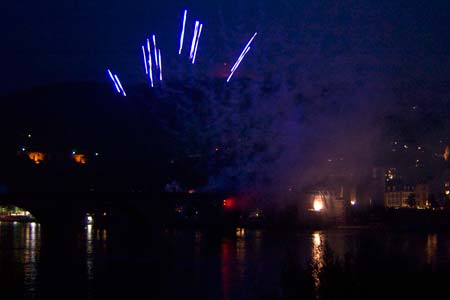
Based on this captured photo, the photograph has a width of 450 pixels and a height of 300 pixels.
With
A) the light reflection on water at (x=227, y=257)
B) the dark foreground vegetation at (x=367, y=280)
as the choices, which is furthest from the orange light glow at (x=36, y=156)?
the dark foreground vegetation at (x=367, y=280)

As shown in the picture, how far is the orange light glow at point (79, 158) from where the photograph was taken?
3487 inches

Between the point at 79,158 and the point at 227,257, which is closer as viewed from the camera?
the point at 227,257

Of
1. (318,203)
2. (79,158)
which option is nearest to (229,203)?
(318,203)

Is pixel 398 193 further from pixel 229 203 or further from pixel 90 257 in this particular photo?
pixel 90 257

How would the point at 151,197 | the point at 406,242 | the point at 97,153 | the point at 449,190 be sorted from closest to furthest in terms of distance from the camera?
the point at 406,242 → the point at 151,197 → the point at 449,190 → the point at 97,153

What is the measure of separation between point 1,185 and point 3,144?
2795 centimetres

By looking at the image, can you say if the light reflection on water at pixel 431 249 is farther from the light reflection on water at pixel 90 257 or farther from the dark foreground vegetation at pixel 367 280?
the light reflection on water at pixel 90 257

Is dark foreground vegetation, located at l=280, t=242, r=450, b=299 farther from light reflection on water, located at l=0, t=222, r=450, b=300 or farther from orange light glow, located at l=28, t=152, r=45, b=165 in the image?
orange light glow, located at l=28, t=152, r=45, b=165

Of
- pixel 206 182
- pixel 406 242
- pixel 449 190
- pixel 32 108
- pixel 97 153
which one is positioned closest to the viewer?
pixel 406 242

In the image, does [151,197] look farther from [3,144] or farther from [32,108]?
[32,108]

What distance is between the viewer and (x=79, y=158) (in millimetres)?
91750

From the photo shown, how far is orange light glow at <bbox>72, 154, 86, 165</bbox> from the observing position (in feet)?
291

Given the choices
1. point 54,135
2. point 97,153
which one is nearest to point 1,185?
point 97,153

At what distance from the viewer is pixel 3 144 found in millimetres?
Result: 94938
